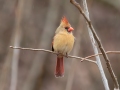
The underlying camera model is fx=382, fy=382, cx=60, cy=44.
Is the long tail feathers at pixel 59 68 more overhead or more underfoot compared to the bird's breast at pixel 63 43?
more underfoot

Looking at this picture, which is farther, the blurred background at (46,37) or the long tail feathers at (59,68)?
the blurred background at (46,37)

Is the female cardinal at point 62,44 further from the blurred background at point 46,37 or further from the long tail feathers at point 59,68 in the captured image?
the blurred background at point 46,37

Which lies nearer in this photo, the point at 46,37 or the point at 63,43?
the point at 63,43

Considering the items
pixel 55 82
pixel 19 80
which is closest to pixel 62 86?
pixel 55 82

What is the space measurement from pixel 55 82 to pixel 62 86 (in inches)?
6.9

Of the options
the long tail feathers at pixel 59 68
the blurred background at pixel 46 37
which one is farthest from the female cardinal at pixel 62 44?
the blurred background at pixel 46 37

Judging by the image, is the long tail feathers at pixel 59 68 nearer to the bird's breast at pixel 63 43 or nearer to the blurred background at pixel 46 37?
the bird's breast at pixel 63 43

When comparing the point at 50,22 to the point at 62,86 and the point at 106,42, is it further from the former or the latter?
the point at 106,42

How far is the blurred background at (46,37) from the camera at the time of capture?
5.48 metres

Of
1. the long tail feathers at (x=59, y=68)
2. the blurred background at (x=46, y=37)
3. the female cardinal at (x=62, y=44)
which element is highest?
the blurred background at (x=46, y=37)

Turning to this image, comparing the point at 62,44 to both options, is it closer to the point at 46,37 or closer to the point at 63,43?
the point at 63,43

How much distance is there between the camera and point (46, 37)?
5.53m

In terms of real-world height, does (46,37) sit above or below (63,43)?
above

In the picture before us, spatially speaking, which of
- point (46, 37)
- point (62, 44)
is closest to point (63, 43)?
point (62, 44)
